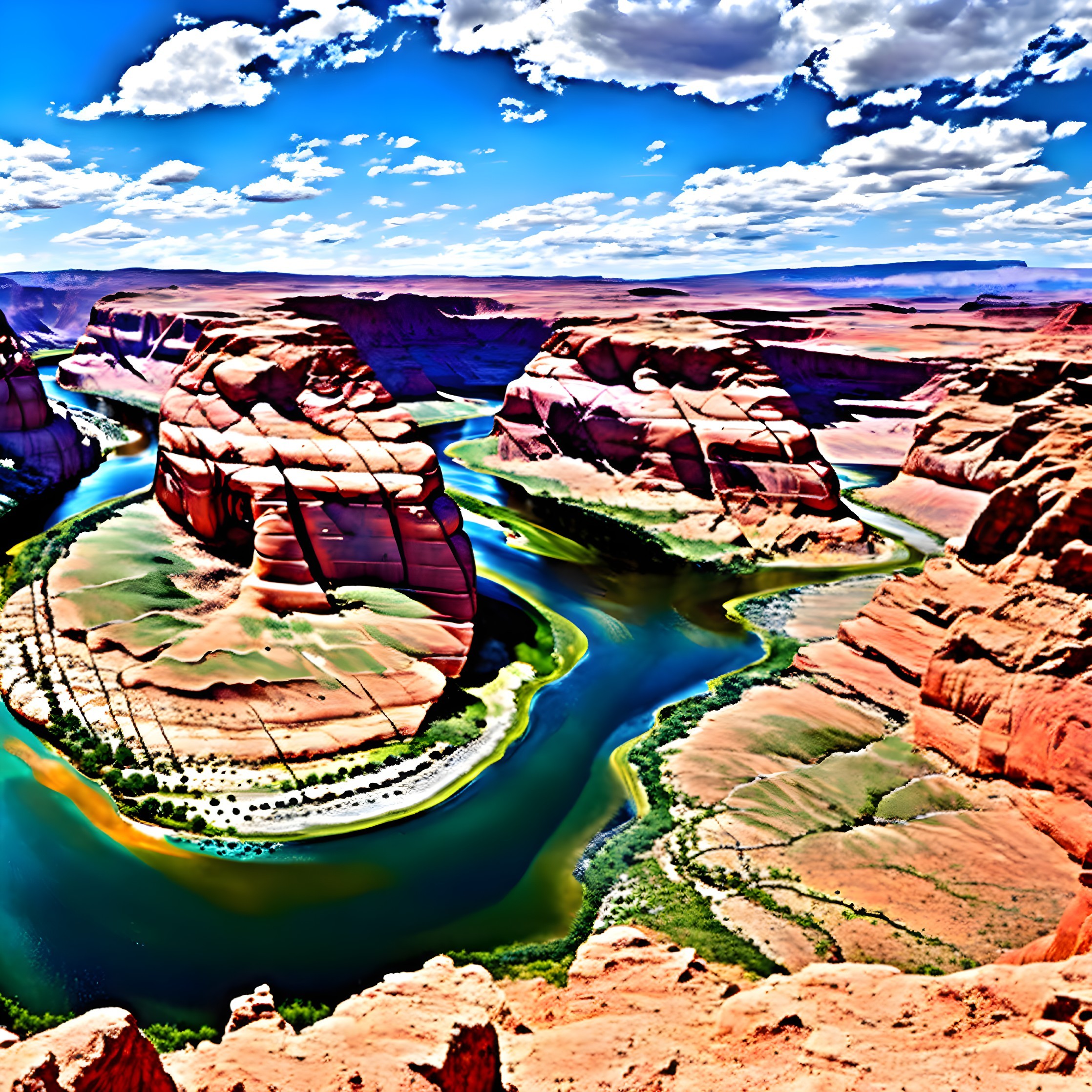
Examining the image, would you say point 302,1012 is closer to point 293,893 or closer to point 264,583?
point 293,893

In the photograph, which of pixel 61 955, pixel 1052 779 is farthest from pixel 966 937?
pixel 61 955

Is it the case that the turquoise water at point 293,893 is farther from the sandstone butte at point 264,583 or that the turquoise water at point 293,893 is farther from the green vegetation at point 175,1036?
the sandstone butte at point 264,583

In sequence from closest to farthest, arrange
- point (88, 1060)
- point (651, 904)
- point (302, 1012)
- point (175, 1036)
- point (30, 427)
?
point (88, 1060), point (175, 1036), point (302, 1012), point (651, 904), point (30, 427)

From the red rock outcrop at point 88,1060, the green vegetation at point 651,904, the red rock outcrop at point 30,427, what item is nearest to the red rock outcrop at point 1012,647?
the green vegetation at point 651,904

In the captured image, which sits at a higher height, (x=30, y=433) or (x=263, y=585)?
(x=30, y=433)

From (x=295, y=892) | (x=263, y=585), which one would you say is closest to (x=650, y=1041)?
(x=295, y=892)
